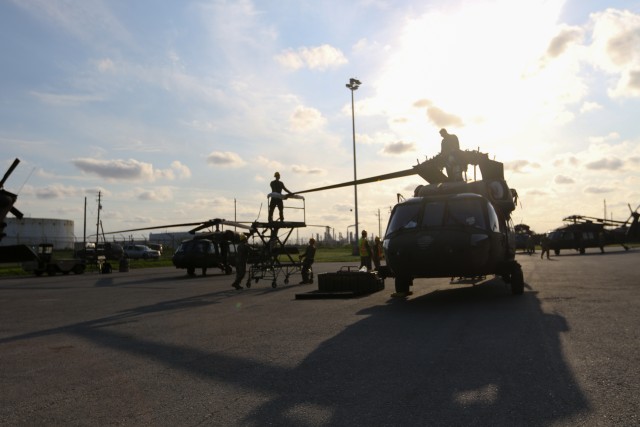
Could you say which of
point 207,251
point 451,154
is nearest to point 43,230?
point 207,251

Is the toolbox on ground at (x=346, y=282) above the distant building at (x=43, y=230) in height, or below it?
Result: below

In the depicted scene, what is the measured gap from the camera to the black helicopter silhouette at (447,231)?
10.9 meters

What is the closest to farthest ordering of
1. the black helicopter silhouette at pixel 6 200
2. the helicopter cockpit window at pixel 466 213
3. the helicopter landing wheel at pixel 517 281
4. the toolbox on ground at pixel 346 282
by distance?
the helicopter cockpit window at pixel 466 213
the helicopter landing wheel at pixel 517 281
the toolbox on ground at pixel 346 282
the black helicopter silhouette at pixel 6 200

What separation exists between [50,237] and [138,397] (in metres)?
107

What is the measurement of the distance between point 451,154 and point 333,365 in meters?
9.29

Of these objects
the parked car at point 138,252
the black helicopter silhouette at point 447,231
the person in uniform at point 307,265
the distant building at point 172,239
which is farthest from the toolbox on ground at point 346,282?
the parked car at point 138,252

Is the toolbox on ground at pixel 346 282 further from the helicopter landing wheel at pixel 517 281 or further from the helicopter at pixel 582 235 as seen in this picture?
the helicopter at pixel 582 235

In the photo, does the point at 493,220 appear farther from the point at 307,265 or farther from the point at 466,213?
the point at 307,265

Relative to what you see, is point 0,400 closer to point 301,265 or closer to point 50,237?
point 301,265

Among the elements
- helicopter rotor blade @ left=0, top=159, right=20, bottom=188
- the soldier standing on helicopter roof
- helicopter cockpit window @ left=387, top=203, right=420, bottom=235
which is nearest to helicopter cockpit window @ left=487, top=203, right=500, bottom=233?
helicopter cockpit window @ left=387, top=203, right=420, bottom=235

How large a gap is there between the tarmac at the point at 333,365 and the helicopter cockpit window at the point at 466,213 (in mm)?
1686

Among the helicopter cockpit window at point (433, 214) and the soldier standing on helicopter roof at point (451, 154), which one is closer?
the helicopter cockpit window at point (433, 214)

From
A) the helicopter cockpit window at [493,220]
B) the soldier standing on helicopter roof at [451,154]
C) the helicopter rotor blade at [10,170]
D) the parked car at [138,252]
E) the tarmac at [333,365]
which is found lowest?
the tarmac at [333,365]

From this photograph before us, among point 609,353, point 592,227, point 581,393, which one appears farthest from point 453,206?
point 592,227
